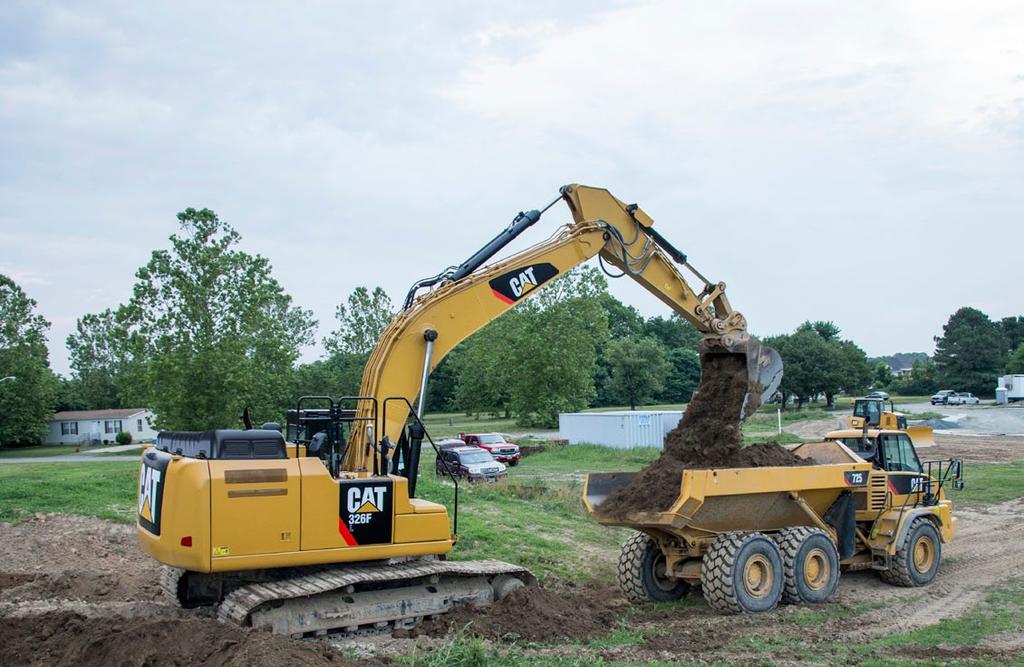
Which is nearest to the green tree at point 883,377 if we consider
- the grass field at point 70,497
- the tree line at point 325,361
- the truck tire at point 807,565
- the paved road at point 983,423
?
the tree line at point 325,361

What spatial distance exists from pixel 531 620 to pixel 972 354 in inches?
3581

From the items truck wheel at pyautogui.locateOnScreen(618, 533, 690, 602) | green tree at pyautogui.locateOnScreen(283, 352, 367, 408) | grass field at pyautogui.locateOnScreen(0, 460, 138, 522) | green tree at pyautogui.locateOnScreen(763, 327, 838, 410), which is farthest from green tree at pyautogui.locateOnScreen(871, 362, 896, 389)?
truck wheel at pyautogui.locateOnScreen(618, 533, 690, 602)

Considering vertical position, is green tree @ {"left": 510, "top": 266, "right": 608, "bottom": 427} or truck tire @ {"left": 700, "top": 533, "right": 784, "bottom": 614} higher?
green tree @ {"left": 510, "top": 266, "right": 608, "bottom": 427}

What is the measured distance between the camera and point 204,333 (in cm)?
3538

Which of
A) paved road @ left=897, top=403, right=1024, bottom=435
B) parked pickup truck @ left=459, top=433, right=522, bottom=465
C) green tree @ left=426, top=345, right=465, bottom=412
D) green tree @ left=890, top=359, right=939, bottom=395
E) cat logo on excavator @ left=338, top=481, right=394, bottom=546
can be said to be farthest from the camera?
green tree @ left=890, top=359, right=939, bottom=395

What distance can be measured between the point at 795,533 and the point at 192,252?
29393 millimetres

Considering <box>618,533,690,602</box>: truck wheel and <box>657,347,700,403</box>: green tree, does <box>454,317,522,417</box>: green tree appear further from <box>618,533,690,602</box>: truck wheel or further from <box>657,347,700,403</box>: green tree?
<box>618,533,690,602</box>: truck wheel

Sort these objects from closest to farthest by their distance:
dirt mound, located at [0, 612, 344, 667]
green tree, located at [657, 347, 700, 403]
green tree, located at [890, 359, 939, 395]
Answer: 1. dirt mound, located at [0, 612, 344, 667]
2. green tree, located at [657, 347, 700, 403]
3. green tree, located at [890, 359, 939, 395]

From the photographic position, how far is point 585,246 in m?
12.1

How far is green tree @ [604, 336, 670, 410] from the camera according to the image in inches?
2968

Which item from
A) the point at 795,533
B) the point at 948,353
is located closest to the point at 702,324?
the point at 795,533

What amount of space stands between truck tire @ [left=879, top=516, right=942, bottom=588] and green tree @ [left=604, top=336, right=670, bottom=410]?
61.6 meters

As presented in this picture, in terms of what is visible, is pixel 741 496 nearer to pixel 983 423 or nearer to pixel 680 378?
pixel 983 423

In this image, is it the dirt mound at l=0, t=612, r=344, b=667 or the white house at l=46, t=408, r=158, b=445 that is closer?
the dirt mound at l=0, t=612, r=344, b=667
